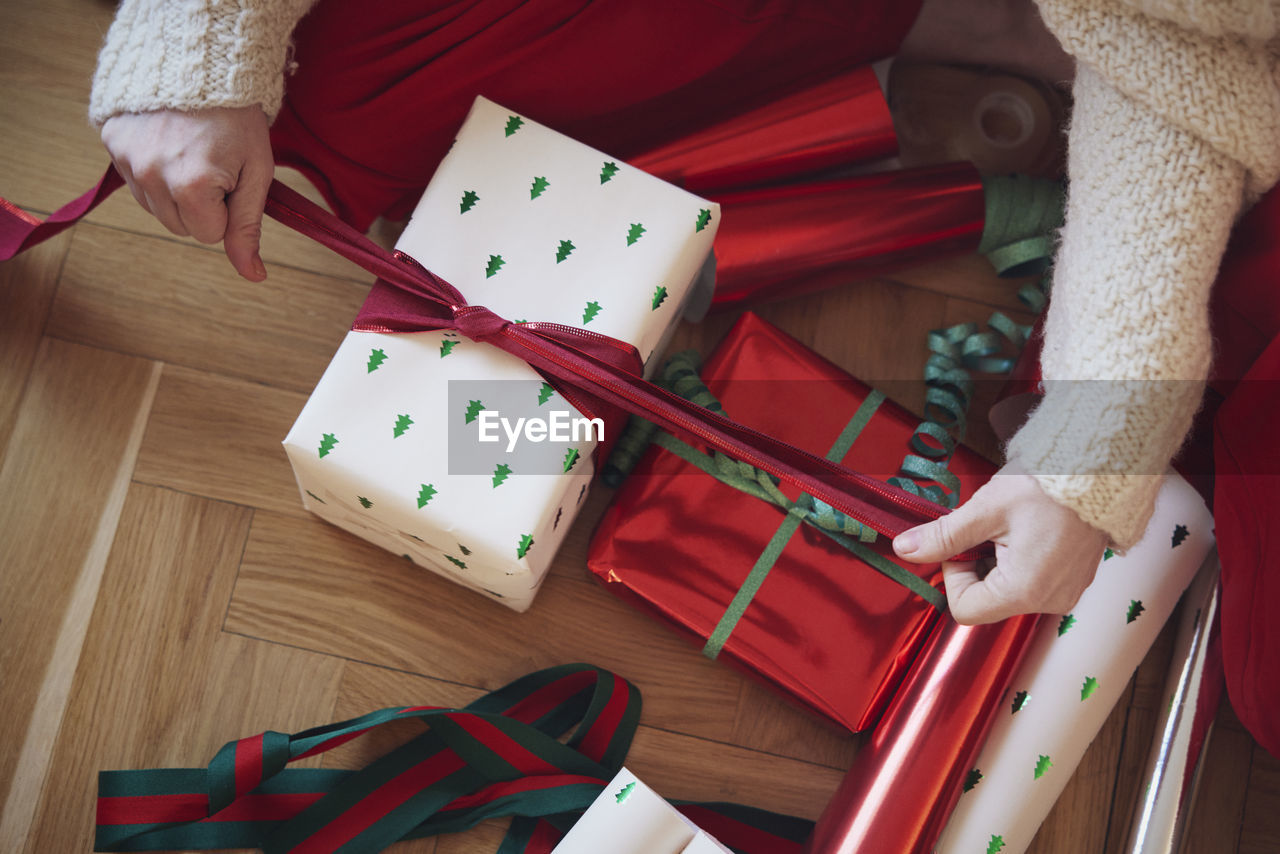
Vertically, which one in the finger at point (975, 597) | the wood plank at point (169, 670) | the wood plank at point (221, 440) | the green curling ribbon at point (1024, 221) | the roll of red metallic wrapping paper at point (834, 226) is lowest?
the wood plank at point (169, 670)

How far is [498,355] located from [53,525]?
499 millimetres

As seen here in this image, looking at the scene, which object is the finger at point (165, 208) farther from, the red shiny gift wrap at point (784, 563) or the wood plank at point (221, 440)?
→ the red shiny gift wrap at point (784, 563)

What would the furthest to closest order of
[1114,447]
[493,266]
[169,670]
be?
[169,670] < [493,266] < [1114,447]

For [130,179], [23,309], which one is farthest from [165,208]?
[23,309]

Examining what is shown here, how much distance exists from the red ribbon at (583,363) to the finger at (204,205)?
0.15ft

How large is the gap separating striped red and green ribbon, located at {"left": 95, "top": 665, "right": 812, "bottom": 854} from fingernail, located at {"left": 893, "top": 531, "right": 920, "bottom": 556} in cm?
29

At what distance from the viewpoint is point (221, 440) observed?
834 mm

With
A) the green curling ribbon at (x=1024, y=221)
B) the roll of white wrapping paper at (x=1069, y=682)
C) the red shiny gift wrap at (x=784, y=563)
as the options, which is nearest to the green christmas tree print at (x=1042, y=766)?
the roll of white wrapping paper at (x=1069, y=682)

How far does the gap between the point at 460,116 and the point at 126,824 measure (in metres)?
0.67

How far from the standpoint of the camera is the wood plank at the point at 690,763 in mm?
802

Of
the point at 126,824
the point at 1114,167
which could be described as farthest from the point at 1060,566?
the point at 126,824

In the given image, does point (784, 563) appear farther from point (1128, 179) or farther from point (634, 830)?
point (1128, 179)

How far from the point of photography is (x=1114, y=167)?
579 millimetres

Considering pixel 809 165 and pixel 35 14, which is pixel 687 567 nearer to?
pixel 809 165
